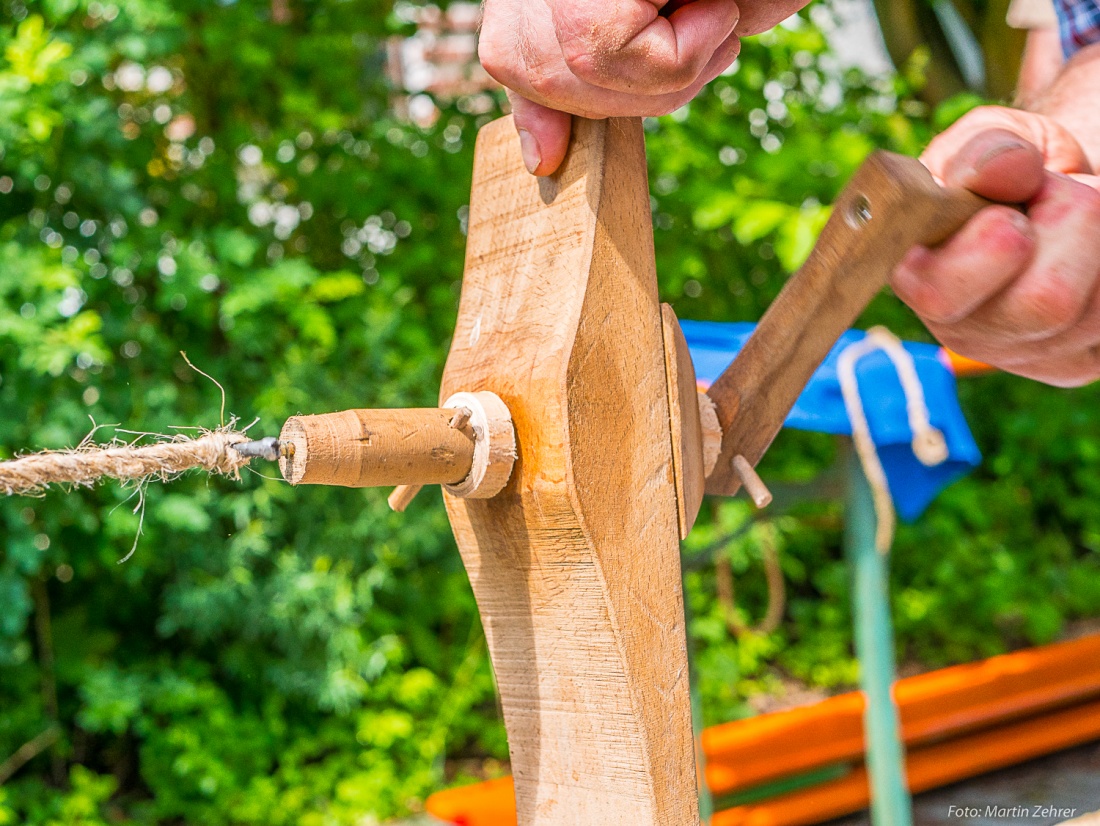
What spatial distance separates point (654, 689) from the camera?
28.6 inches

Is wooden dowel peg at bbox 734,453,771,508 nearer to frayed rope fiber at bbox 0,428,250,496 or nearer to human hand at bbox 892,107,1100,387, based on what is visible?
human hand at bbox 892,107,1100,387

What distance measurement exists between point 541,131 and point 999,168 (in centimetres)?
34

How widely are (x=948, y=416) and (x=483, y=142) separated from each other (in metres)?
1.52

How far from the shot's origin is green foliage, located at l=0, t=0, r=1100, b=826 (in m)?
2.56

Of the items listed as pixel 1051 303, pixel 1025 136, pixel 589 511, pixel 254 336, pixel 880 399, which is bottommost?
pixel 589 511

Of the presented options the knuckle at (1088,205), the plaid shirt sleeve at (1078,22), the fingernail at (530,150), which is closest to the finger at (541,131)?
the fingernail at (530,150)

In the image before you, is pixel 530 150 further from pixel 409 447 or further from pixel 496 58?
pixel 409 447

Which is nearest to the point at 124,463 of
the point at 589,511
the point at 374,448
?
the point at 374,448

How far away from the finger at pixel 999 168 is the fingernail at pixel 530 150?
313mm

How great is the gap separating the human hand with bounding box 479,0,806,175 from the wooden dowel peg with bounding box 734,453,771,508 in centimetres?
31

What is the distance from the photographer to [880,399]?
80.3 inches

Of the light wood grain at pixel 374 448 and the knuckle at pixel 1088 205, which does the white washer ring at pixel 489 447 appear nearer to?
the light wood grain at pixel 374 448

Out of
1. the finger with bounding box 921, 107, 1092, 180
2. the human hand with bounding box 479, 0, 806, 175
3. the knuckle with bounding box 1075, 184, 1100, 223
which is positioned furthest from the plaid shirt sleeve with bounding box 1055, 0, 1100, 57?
the human hand with bounding box 479, 0, 806, 175

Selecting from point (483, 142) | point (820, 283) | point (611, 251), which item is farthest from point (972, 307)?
point (483, 142)
